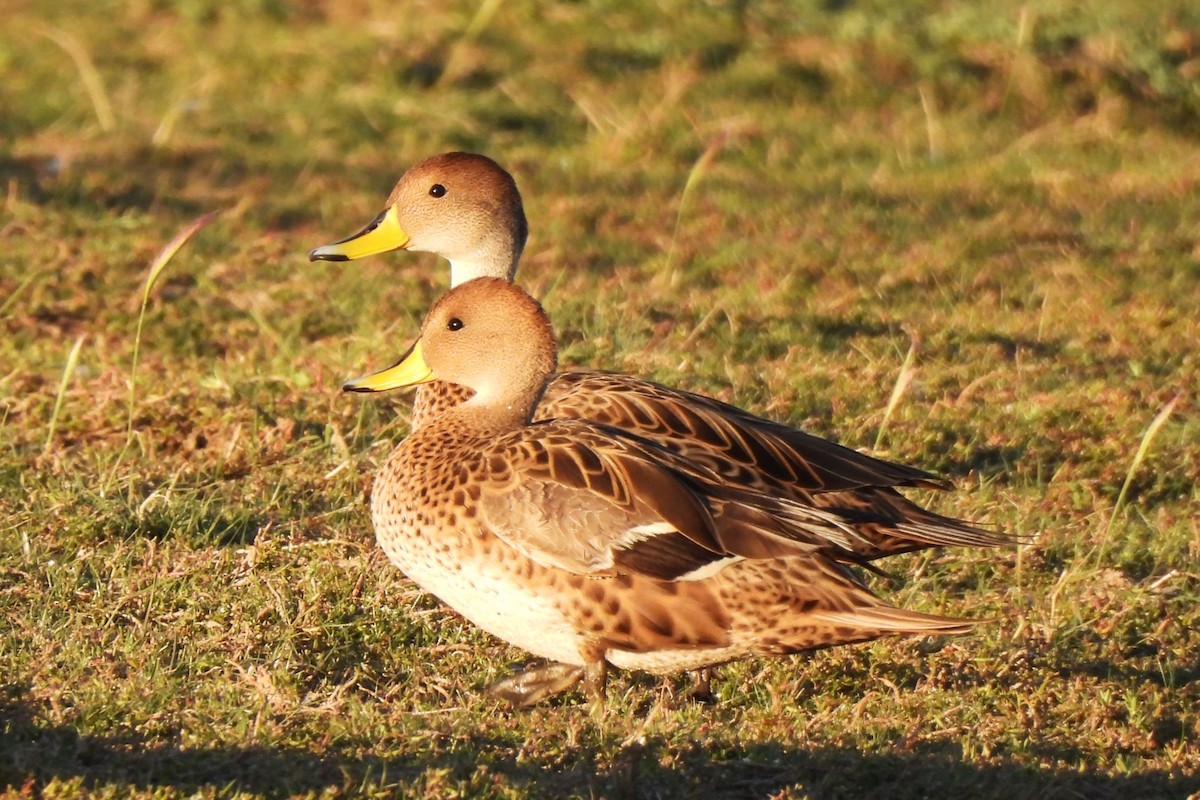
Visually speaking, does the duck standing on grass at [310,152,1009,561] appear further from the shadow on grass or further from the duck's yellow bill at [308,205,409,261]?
the duck's yellow bill at [308,205,409,261]

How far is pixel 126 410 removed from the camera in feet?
17.7

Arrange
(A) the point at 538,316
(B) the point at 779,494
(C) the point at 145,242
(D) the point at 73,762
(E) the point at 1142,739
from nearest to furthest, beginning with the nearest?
(D) the point at 73,762 < (E) the point at 1142,739 < (B) the point at 779,494 < (A) the point at 538,316 < (C) the point at 145,242

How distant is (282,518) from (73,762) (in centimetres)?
147

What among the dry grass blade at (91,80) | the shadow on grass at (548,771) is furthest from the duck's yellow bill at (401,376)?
the dry grass blade at (91,80)

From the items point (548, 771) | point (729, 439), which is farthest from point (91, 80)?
point (548, 771)

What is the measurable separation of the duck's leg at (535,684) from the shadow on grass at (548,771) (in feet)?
0.93

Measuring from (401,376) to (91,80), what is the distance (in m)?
4.26

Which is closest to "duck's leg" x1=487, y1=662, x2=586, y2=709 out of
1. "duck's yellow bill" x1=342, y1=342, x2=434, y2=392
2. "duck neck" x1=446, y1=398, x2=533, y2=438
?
"duck neck" x1=446, y1=398, x2=533, y2=438

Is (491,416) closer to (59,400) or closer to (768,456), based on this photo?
(768,456)

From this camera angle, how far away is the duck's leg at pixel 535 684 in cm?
398

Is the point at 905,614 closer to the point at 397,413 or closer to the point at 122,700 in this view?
the point at 122,700

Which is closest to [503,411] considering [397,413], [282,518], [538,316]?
[538,316]

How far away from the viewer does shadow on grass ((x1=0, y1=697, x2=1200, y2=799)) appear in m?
3.38

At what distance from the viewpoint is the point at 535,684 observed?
4.02 metres
